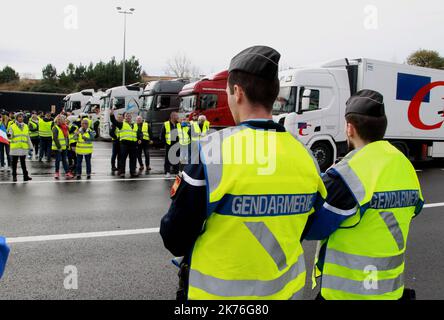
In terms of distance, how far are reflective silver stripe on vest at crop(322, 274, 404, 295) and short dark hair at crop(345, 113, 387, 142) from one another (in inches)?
28.8

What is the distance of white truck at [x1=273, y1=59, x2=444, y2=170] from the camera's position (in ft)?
41.4

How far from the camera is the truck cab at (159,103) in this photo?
20.3m

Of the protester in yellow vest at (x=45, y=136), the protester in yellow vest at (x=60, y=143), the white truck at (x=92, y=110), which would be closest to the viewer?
the protester in yellow vest at (x=60, y=143)

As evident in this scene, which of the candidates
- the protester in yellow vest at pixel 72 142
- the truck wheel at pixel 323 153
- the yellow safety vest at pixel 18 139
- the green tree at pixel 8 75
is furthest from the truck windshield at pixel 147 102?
the green tree at pixel 8 75

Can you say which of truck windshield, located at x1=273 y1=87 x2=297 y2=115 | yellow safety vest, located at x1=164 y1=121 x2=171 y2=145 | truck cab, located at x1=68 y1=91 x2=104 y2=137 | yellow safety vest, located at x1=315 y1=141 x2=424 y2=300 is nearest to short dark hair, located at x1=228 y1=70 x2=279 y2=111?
yellow safety vest, located at x1=315 y1=141 x2=424 y2=300

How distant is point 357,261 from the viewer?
6.66ft

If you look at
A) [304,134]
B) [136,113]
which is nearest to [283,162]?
[304,134]

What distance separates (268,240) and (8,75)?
2814 inches

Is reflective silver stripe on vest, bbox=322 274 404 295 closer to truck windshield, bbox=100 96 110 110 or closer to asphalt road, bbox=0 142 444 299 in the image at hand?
asphalt road, bbox=0 142 444 299

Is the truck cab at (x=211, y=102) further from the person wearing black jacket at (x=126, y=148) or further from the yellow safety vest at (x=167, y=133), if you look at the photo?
the person wearing black jacket at (x=126, y=148)

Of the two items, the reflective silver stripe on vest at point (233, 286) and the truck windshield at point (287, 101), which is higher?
the truck windshield at point (287, 101)

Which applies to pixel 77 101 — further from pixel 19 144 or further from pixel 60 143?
pixel 19 144

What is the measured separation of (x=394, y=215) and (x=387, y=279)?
32 cm

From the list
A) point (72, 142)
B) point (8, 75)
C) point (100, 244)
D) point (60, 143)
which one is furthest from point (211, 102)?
point (8, 75)
